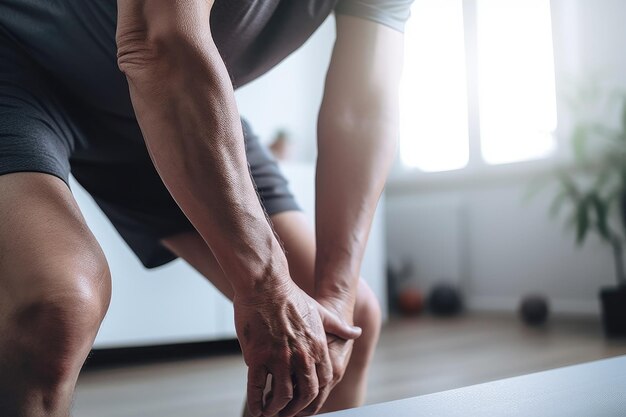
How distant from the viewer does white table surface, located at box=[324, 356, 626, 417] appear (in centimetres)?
51

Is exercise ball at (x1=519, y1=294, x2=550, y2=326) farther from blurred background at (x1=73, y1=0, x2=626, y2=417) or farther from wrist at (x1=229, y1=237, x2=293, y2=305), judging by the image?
wrist at (x1=229, y1=237, x2=293, y2=305)

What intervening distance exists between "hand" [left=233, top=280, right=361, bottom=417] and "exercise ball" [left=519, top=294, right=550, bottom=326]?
2774 mm

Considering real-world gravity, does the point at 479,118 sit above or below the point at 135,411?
above

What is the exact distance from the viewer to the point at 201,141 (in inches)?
22.1

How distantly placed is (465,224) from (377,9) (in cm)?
314

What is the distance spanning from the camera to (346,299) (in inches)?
30.4

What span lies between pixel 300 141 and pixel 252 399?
3344mm

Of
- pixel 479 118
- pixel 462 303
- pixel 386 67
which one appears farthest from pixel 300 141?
pixel 386 67

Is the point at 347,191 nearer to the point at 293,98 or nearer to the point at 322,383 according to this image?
the point at 322,383

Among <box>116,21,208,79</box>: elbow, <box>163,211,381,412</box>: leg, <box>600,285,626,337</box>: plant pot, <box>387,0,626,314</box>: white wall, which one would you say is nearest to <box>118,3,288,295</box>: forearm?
<box>116,21,208,79</box>: elbow

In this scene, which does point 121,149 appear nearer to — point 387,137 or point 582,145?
point 387,137

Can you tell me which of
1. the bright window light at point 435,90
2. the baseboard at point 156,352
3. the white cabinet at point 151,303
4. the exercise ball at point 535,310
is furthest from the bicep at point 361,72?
the bright window light at point 435,90

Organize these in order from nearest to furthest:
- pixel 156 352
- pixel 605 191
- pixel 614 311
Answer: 1. pixel 156 352
2. pixel 614 311
3. pixel 605 191

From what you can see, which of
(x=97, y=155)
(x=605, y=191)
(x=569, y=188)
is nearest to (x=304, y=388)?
(x=97, y=155)
